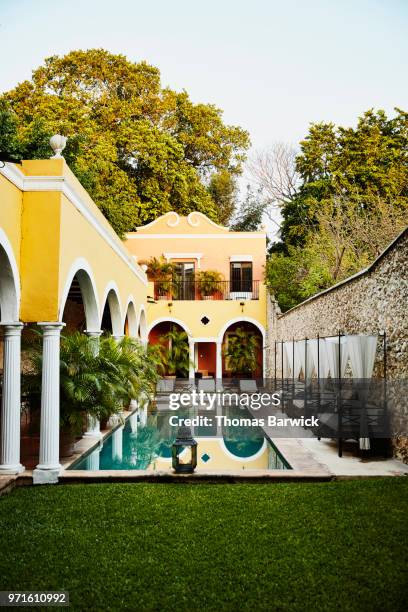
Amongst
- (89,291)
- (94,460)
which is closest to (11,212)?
(89,291)

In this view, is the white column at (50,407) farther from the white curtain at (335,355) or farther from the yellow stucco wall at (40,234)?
the white curtain at (335,355)

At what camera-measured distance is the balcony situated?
24858 mm

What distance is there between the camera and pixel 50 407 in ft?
23.7

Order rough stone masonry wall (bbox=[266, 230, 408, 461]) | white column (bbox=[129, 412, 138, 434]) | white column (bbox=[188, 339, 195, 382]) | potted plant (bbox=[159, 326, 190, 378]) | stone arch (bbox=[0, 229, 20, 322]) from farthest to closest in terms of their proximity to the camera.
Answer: white column (bbox=[188, 339, 195, 382]), potted plant (bbox=[159, 326, 190, 378]), white column (bbox=[129, 412, 138, 434]), rough stone masonry wall (bbox=[266, 230, 408, 461]), stone arch (bbox=[0, 229, 20, 322])

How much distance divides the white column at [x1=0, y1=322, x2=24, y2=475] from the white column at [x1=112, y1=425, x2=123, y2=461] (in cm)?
256

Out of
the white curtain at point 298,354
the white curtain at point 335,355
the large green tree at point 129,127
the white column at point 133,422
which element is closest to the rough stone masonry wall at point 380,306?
the white curtain at point 335,355

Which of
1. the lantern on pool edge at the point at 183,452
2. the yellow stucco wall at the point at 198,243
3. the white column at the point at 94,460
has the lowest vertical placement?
the white column at the point at 94,460

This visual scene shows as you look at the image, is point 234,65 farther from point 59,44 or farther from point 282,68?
point 59,44

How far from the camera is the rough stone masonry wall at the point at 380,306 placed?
8.13 meters

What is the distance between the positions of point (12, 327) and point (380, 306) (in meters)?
5.64

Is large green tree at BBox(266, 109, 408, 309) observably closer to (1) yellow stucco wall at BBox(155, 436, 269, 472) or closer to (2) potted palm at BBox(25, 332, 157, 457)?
(1) yellow stucco wall at BBox(155, 436, 269, 472)

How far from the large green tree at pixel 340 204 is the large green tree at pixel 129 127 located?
16.9 ft

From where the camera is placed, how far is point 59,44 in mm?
28047

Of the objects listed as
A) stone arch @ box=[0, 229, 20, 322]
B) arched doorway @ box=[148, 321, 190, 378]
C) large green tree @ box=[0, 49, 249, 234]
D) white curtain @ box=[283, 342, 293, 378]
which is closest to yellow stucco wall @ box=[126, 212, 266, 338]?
large green tree @ box=[0, 49, 249, 234]
